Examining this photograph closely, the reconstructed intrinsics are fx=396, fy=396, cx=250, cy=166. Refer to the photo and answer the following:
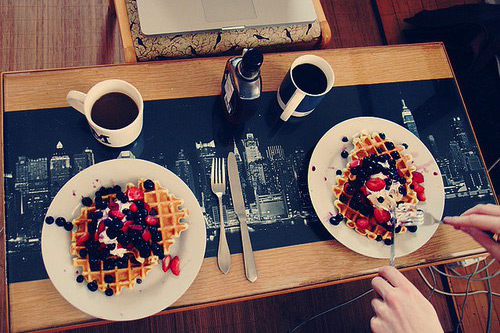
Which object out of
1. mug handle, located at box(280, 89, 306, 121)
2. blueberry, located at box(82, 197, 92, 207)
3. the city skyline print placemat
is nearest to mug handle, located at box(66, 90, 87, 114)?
the city skyline print placemat

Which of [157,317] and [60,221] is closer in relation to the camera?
[60,221]

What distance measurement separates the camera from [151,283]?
0.87 meters

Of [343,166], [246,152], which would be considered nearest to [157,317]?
[246,152]

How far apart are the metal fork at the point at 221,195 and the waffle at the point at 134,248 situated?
0.10 metres

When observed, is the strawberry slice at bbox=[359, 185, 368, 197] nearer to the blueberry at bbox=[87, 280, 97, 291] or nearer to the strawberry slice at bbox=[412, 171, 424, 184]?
the strawberry slice at bbox=[412, 171, 424, 184]

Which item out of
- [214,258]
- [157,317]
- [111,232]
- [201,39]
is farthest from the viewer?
[157,317]

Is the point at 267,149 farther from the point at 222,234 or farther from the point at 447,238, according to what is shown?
the point at 447,238

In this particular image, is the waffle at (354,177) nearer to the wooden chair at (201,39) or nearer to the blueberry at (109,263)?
the wooden chair at (201,39)

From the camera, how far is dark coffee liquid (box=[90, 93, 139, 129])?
0.89 m

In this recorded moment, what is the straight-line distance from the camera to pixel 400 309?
2.87 ft

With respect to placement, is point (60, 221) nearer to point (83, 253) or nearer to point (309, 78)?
point (83, 253)

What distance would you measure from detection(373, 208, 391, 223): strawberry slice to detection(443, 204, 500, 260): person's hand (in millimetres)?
128


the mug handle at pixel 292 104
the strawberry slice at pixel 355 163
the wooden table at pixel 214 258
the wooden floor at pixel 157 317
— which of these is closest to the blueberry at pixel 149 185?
the wooden table at pixel 214 258

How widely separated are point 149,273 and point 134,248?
0.22 feet
